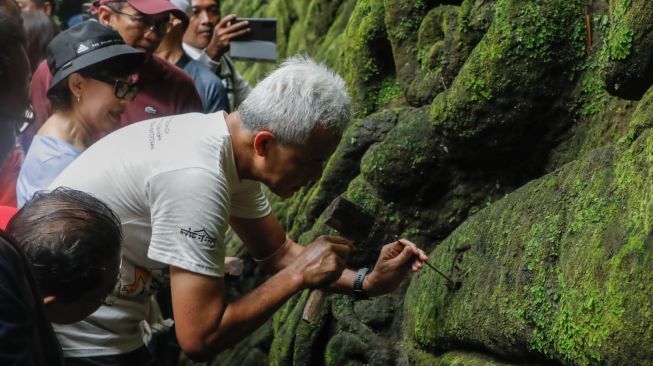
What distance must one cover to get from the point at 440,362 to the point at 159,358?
1260 millimetres

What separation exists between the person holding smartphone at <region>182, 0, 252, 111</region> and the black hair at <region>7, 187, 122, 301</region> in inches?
151

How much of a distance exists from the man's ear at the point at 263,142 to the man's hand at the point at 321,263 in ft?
1.43

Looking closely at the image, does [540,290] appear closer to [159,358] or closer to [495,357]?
[495,357]

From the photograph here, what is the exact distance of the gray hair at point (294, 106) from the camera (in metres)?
3.42

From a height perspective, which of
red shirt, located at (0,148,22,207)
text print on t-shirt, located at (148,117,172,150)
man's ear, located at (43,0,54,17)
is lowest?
man's ear, located at (43,0,54,17)

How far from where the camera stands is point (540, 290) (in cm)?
336

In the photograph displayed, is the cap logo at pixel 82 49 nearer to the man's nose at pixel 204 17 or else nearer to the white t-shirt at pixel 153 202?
the white t-shirt at pixel 153 202

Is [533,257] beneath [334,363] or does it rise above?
above

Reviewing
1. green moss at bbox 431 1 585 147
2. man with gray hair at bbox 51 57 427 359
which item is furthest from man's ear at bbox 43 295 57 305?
green moss at bbox 431 1 585 147

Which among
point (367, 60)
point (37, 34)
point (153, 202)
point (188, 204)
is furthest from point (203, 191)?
point (37, 34)

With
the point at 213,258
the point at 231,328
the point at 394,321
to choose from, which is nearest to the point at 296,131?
the point at 213,258

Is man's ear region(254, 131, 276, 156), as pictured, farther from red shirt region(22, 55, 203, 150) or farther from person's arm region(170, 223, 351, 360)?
red shirt region(22, 55, 203, 150)

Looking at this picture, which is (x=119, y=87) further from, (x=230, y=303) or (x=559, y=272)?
(x=559, y=272)

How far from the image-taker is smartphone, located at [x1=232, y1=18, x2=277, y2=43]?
6.61m
